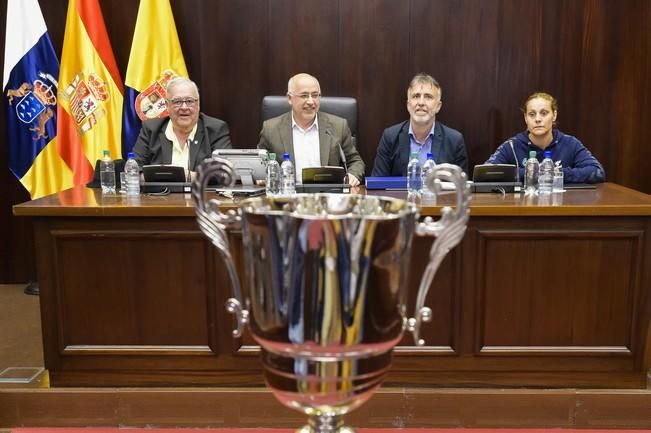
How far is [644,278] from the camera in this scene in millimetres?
2330

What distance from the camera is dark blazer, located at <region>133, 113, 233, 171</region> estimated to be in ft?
11.1

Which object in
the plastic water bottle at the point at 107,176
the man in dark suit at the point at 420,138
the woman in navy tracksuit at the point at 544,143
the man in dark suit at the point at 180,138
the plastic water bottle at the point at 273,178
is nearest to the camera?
the plastic water bottle at the point at 273,178

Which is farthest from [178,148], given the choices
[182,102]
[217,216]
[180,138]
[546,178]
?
[217,216]

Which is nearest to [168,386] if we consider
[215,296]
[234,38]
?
[215,296]

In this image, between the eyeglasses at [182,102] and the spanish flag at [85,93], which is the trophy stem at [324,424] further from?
the spanish flag at [85,93]

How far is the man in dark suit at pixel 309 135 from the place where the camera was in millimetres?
3514

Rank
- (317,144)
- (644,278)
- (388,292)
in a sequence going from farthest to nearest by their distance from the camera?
(317,144) → (644,278) → (388,292)

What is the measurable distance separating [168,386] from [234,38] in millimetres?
2444

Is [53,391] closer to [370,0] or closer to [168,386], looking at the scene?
[168,386]

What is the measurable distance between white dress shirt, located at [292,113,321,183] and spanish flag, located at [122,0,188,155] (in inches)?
34.0

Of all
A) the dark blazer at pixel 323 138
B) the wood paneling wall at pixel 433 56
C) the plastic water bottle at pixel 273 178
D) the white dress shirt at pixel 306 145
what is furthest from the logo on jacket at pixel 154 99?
the plastic water bottle at pixel 273 178

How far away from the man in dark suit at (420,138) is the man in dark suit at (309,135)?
0.18 m

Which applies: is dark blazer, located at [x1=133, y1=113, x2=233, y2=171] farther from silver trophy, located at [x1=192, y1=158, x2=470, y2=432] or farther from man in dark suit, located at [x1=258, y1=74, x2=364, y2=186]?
silver trophy, located at [x1=192, y1=158, x2=470, y2=432]

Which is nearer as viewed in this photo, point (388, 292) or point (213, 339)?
point (388, 292)
